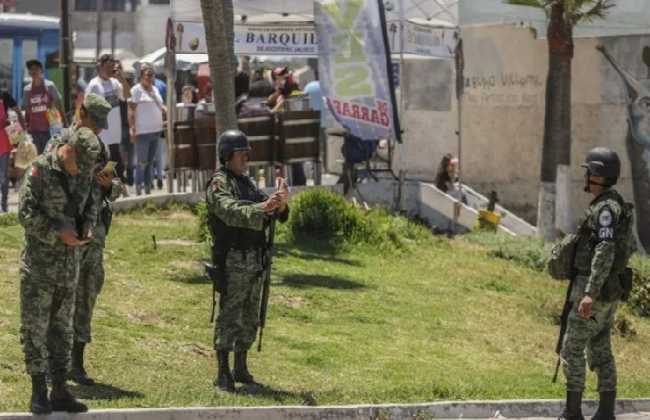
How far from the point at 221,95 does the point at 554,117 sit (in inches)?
304

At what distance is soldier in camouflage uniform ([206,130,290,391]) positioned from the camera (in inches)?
403

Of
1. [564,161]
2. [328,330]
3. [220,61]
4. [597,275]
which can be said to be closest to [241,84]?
[564,161]

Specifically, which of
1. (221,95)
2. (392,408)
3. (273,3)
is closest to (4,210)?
(221,95)

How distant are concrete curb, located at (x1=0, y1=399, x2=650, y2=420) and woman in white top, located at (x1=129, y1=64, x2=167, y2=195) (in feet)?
34.4

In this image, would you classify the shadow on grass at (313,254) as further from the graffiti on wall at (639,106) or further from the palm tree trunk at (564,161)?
the graffiti on wall at (639,106)

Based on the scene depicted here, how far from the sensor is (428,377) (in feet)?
39.3

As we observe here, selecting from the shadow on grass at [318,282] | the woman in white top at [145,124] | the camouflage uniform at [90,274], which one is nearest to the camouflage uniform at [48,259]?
the camouflage uniform at [90,274]

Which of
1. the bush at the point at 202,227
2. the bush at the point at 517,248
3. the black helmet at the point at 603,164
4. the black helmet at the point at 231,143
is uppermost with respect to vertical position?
the black helmet at the point at 231,143

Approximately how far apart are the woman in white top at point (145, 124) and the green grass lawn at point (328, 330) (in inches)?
68.3

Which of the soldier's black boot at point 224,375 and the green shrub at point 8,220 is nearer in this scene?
the soldier's black boot at point 224,375

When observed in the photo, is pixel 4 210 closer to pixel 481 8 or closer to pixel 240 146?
pixel 240 146

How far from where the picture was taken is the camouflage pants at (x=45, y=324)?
8969mm

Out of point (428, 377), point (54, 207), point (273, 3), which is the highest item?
point (273, 3)

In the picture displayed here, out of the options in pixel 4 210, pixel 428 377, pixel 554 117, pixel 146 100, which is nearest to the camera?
pixel 428 377
